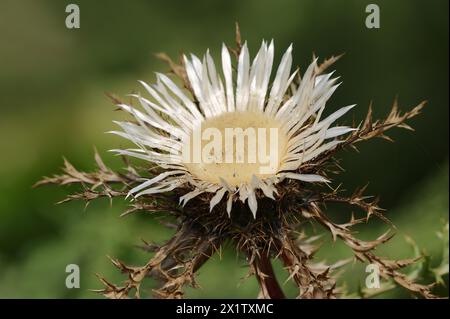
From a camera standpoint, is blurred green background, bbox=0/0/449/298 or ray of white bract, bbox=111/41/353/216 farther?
blurred green background, bbox=0/0/449/298

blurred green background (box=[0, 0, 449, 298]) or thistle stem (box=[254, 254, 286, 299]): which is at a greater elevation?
blurred green background (box=[0, 0, 449, 298])

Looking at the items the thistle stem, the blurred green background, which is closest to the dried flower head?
the thistle stem

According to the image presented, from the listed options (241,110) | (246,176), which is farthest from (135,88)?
(246,176)

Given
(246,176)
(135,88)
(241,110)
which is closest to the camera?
(246,176)

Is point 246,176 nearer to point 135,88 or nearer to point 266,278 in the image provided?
point 266,278

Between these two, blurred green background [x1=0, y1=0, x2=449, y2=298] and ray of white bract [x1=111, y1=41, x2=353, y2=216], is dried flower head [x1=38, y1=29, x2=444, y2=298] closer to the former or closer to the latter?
ray of white bract [x1=111, y1=41, x2=353, y2=216]

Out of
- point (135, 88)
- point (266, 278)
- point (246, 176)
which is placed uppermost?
point (135, 88)

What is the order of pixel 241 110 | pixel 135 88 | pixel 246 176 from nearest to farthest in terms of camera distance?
pixel 246 176, pixel 241 110, pixel 135 88
